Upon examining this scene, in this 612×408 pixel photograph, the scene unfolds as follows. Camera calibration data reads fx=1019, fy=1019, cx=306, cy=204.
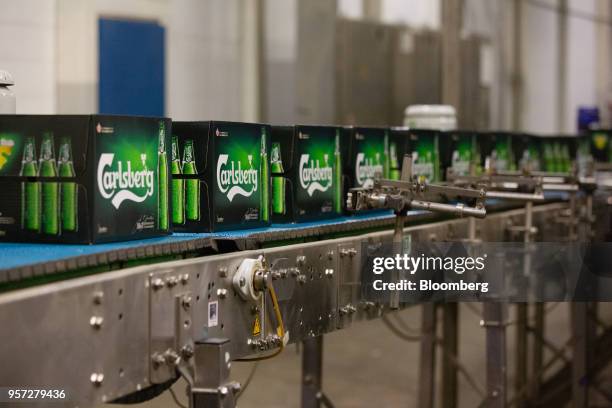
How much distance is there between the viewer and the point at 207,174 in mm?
2018

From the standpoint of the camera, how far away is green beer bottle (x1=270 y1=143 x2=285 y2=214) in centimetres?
232

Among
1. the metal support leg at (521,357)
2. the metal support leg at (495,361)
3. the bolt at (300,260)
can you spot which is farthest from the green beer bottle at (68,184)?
the metal support leg at (521,357)

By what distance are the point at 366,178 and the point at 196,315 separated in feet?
3.22

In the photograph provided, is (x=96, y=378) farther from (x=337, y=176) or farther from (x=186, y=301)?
(x=337, y=176)

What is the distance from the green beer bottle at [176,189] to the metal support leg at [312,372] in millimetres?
1524

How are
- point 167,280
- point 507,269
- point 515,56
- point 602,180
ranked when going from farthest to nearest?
point 515,56, point 602,180, point 507,269, point 167,280

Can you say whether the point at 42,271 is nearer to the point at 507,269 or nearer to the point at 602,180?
the point at 507,269

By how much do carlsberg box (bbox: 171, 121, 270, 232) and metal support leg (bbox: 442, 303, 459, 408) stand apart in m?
2.01

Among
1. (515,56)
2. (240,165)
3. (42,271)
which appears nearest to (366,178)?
(240,165)

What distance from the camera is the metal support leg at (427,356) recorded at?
13.4 ft

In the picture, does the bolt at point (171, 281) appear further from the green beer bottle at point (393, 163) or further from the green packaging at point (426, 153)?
the green packaging at point (426, 153)

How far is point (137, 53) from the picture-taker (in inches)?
225

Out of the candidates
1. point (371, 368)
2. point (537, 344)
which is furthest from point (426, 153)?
point (371, 368)
